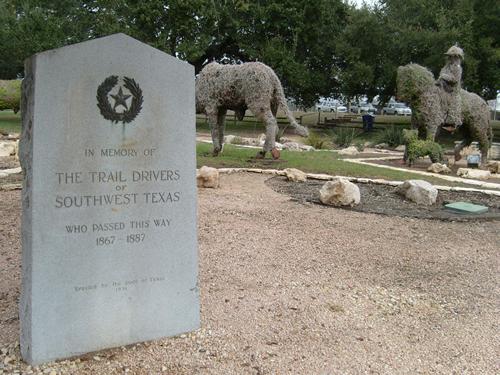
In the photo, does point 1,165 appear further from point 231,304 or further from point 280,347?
point 280,347

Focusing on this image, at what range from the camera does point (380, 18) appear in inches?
1065

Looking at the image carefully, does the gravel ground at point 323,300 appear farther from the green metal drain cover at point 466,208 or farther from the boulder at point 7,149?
the boulder at point 7,149

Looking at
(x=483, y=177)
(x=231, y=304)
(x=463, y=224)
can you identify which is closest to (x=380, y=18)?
(x=483, y=177)

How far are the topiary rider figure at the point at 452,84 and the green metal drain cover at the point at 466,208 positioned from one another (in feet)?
18.3

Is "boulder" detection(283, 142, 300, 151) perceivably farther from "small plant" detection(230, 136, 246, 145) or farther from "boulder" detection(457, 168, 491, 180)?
"boulder" detection(457, 168, 491, 180)

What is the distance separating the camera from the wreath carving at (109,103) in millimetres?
3021

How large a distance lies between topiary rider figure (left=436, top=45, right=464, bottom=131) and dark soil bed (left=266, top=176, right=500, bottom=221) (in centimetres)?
418

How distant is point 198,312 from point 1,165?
8.11 meters

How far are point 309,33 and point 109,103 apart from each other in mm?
25922

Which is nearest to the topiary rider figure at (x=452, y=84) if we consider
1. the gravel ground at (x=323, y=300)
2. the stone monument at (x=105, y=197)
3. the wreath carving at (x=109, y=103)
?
the gravel ground at (x=323, y=300)

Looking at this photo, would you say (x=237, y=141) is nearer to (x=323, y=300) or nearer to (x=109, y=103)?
(x=323, y=300)

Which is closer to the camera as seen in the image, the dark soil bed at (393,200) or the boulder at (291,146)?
the dark soil bed at (393,200)

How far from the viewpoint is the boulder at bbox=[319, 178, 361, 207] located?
25.5 ft

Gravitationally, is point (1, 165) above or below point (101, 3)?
below
